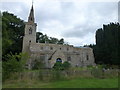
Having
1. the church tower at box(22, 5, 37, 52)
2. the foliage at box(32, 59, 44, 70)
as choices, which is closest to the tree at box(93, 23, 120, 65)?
the foliage at box(32, 59, 44, 70)

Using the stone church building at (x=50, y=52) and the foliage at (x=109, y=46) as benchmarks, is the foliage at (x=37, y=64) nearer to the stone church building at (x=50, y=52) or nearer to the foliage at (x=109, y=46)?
the stone church building at (x=50, y=52)

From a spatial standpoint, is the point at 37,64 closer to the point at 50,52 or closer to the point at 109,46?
the point at 50,52

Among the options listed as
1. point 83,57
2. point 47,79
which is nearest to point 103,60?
point 83,57

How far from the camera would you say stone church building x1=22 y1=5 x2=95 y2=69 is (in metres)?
31.6

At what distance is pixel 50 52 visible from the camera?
3438 centimetres

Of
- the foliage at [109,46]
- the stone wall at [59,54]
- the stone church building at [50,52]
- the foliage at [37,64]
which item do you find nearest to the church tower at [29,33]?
the stone church building at [50,52]

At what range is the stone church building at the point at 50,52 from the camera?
31.6 metres

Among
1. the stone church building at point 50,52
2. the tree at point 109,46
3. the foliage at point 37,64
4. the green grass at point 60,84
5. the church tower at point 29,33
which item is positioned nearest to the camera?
the green grass at point 60,84

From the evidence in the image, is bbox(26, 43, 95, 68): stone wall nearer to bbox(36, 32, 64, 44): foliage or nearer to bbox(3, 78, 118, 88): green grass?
bbox(36, 32, 64, 44): foliage

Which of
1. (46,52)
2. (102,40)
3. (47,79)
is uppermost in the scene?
(102,40)

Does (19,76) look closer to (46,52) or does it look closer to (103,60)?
(46,52)

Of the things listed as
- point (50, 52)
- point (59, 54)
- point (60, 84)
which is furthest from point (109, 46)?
point (60, 84)

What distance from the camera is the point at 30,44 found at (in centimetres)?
3409

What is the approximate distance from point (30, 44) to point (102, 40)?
835 inches
